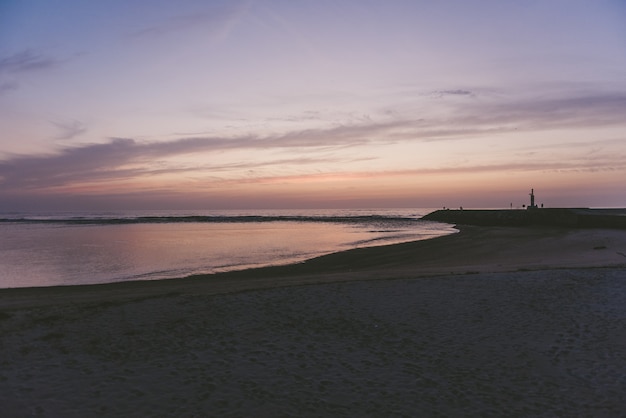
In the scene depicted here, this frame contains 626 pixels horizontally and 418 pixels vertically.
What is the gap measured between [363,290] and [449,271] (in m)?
5.64

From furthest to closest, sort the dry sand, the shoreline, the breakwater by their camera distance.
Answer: the breakwater < the shoreline < the dry sand

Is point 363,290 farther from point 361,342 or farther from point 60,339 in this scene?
point 60,339

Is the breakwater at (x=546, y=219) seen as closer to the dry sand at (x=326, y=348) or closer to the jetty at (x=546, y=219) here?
the jetty at (x=546, y=219)

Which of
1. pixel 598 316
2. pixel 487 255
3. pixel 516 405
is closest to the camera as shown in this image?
pixel 516 405

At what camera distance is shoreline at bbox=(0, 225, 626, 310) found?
54.0 ft

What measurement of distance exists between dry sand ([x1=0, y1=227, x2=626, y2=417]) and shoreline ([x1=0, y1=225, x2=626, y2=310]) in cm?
29

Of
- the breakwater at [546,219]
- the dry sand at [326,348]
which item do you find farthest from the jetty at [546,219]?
the dry sand at [326,348]

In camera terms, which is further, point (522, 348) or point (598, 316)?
point (598, 316)

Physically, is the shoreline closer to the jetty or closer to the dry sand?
the dry sand

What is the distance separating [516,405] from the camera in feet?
23.1

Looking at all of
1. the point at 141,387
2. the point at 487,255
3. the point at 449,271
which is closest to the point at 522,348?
the point at 141,387

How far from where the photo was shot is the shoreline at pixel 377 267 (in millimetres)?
Result: 16469

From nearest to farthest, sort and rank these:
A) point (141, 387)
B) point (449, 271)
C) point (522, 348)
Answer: point (141, 387) < point (522, 348) < point (449, 271)

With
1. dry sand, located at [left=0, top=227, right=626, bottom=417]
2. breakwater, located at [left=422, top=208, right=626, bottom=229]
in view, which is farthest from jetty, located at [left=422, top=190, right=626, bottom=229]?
dry sand, located at [left=0, top=227, right=626, bottom=417]
